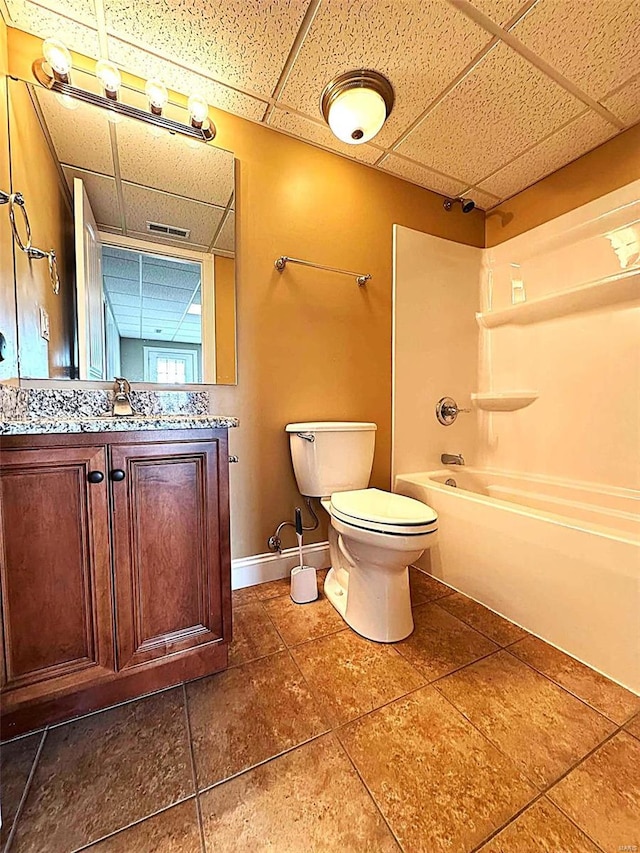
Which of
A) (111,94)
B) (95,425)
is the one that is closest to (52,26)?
(111,94)

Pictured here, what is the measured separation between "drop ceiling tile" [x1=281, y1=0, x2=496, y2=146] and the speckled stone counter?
53.0 inches

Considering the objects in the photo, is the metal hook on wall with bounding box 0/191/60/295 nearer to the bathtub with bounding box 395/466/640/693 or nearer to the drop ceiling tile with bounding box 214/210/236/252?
the drop ceiling tile with bounding box 214/210/236/252

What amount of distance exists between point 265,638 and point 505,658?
2.84 feet

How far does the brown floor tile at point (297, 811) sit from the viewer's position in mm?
708

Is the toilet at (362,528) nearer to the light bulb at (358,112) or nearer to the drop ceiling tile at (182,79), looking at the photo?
the light bulb at (358,112)

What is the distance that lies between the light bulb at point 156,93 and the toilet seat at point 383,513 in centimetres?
171

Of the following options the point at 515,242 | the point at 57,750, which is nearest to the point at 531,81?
the point at 515,242

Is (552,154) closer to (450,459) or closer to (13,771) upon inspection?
(450,459)

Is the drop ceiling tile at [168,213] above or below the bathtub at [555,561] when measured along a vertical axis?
above

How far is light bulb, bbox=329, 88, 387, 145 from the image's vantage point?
139 centimetres

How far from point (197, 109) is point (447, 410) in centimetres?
194

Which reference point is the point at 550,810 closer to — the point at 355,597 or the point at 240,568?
the point at 355,597

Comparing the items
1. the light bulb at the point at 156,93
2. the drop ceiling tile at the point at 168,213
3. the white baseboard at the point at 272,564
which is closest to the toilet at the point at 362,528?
the white baseboard at the point at 272,564

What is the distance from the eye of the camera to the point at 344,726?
3.18 ft
